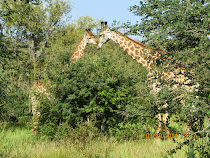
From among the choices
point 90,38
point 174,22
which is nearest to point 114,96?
point 174,22

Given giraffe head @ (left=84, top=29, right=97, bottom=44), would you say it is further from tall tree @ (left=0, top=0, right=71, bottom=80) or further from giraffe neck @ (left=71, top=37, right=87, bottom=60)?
tall tree @ (left=0, top=0, right=71, bottom=80)

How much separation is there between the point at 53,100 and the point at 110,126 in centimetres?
219

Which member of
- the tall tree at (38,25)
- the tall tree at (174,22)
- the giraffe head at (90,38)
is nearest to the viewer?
the tall tree at (174,22)

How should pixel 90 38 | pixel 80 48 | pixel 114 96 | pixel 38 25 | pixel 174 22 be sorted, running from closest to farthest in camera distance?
pixel 174 22 → pixel 114 96 → pixel 90 38 → pixel 80 48 → pixel 38 25

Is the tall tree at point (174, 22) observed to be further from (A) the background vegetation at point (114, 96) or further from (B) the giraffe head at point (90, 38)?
(B) the giraffe head at point (90, 38)

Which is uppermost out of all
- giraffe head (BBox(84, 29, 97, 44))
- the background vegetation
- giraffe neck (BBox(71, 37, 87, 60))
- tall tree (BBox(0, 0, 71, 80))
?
tall tree (BBox(0, 0, 71, 80))

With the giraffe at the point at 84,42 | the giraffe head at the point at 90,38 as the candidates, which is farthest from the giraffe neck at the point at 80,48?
the giraffe head at the point at 90,38

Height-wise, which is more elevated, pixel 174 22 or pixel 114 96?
pixel 174 22

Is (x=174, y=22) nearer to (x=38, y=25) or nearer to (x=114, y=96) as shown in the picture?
(x=114, y=96)

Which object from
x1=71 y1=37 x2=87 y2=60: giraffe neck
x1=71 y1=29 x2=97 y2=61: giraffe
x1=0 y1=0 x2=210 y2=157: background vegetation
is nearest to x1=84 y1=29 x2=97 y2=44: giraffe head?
x1=71 y1=29 x2=97 y2=61: giraffe

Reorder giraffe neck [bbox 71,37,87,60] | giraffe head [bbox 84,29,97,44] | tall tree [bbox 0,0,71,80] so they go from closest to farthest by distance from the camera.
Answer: giraffe head [bbox 84,29,97,44] < giraffe neck [bbox 71,37,87,60] < tall tree [bbox 0,0,71,80]

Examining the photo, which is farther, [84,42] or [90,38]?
[84,42]

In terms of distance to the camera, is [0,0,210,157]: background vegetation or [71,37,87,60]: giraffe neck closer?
[0,0,210,157]: background vegetation

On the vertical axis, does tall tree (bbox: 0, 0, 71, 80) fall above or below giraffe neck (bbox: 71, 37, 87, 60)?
above
